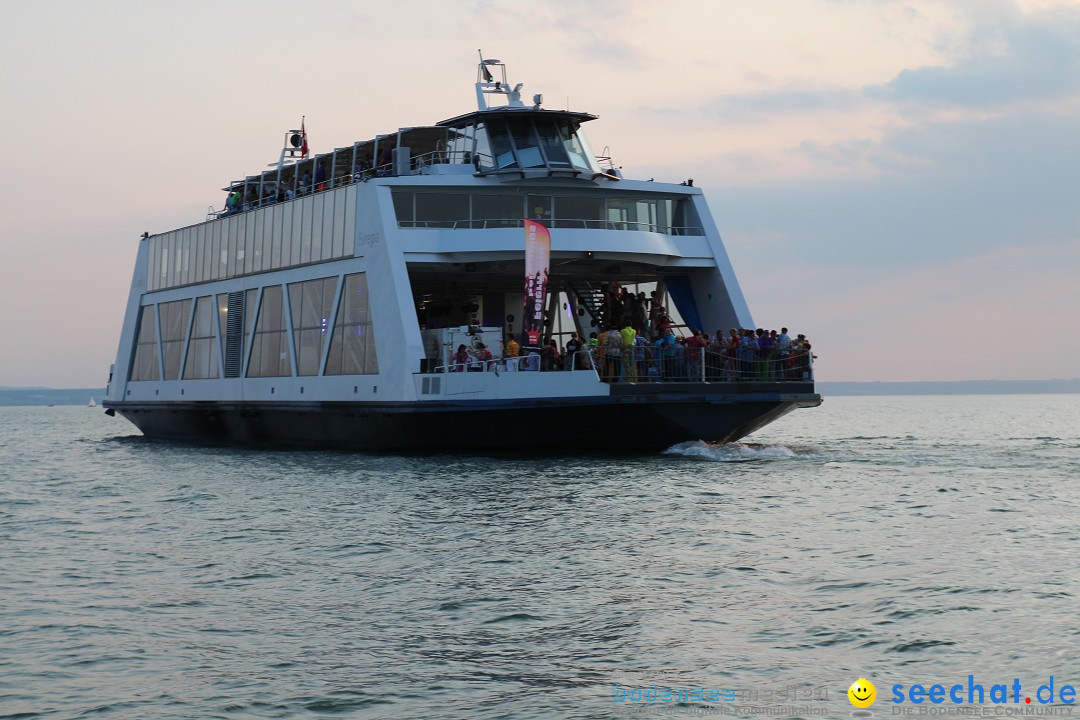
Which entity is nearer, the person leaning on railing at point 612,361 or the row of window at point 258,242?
the person leaning on railing at point 612,361

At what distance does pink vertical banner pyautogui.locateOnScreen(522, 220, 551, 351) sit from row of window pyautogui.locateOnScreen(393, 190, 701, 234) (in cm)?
255

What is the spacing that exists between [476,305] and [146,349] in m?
14.2

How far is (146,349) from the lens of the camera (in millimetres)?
44688

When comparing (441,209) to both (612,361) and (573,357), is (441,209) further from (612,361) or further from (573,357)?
(612,361)

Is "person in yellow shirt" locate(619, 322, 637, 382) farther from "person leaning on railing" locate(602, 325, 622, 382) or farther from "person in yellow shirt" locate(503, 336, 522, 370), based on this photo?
"person in yellow shirt" locate(503, 336, 522, 370)

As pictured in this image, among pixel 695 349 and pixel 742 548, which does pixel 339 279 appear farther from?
pixel 742 548

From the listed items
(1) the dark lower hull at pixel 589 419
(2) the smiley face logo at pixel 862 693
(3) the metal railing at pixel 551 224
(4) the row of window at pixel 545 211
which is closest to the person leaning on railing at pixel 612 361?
(1) the dark lower hull at pixel 589 419

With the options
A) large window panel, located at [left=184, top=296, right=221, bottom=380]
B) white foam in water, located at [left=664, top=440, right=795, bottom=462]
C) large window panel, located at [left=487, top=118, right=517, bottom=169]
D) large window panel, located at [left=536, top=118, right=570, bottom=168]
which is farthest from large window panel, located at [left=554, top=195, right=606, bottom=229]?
large window panel, located at [left=184, top=296, right=221, bottom=380]

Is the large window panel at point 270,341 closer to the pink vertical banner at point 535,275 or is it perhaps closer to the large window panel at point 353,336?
the large window panel at point 353,336

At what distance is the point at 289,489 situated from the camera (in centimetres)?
2292

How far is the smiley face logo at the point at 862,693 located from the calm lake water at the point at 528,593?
0.24ft

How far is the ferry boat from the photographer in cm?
2681

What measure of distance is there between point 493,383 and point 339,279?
686 centimetres

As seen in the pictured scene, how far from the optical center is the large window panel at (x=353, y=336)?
3056 centimetres
